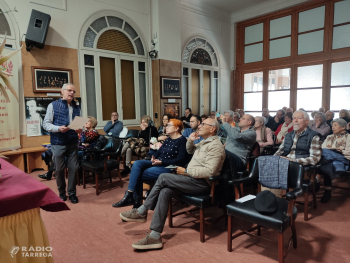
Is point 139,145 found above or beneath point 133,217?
above

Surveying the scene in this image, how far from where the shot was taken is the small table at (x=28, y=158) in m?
4.89

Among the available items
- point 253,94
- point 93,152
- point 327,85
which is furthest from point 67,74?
point 327,85

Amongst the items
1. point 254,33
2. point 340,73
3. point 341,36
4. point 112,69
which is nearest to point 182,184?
point 112,69

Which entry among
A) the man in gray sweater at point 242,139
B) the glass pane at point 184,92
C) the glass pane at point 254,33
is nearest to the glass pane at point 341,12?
the glass pane at point 254,33

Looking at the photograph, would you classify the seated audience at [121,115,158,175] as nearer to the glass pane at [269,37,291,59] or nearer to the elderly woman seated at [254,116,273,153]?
the elderly woman seated at [254,116,273,153]

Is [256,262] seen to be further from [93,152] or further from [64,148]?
[93,152]

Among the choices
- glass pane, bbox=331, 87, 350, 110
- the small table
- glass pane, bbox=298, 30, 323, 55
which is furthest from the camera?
glass pane, bbox=298, 30, 323, 55

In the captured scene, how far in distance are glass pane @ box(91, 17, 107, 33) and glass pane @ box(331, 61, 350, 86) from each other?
696cm

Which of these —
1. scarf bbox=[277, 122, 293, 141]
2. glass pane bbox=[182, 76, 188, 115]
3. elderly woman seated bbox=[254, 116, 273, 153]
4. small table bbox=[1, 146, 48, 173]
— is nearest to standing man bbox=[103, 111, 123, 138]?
small table bbox=[1, 146, 48, 173]

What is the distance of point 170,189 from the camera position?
242cm

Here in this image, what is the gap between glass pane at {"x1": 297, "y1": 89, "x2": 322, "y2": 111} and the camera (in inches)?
311

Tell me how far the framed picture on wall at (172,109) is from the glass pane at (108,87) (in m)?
1.56

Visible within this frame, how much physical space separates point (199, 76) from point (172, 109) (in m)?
2.06

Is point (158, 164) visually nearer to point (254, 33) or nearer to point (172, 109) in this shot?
point (172, 109)
